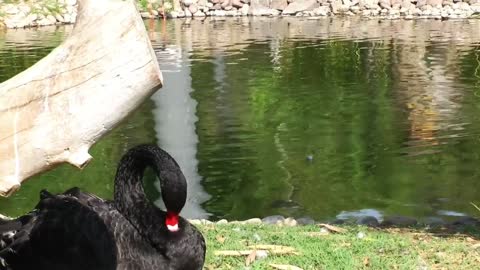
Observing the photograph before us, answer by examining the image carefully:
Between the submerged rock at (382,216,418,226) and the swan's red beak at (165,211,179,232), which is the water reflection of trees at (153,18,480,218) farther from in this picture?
the swan's red beak at (165,211,179,232)

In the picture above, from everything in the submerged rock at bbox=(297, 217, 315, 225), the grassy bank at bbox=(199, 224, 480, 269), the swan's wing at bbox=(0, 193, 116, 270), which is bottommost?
the submerged rock at bbox=(297, 217, 315, 225)

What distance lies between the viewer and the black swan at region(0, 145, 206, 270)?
4.59 meters

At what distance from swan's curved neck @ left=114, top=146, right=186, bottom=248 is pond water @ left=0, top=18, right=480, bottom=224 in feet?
12.5

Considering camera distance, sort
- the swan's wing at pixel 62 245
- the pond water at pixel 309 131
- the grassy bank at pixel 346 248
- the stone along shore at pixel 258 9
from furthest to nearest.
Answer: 1. the stone along shore at pixel 258 9
2. the pond water at pixel 309 131
3. the grassy bank at pixel 346 248
4. the swan's wing at pixel 62 245

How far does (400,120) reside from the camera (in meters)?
13.2

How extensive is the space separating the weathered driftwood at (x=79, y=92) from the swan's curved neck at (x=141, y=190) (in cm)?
76

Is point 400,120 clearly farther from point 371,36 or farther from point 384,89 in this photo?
point 371,36

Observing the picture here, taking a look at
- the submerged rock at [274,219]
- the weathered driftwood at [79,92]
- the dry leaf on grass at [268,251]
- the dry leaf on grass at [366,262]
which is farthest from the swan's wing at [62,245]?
the submerged rock at [274,219]

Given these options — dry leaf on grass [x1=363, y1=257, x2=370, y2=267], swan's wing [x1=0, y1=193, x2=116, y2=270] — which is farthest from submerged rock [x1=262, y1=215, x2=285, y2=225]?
swan's wing [x1=0, y1=193, x2=116, y2=270]

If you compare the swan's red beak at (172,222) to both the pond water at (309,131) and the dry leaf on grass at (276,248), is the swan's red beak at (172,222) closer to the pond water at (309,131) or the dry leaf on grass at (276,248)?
the dry leaf on grass at (276,248)

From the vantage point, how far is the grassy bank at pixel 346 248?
5.92 meters

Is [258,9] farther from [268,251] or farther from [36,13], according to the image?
[268,251]

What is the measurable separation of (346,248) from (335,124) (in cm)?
691

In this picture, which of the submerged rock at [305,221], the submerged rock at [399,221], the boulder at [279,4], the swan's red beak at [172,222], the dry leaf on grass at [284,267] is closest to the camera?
the swan's red beak at [172,222]
